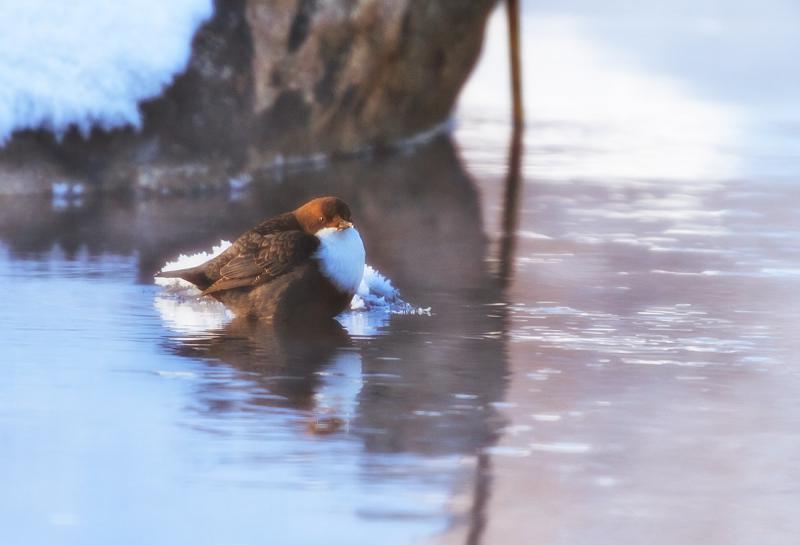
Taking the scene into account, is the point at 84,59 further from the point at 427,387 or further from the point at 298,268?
the point at 427,387

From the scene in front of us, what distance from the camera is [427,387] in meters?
5.48

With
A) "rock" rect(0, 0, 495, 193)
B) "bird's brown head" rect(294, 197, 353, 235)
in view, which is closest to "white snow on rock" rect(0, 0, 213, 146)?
"rock" rect(0, 0, 495, 193)

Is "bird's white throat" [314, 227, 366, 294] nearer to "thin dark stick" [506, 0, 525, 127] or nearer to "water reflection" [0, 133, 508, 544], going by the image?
"water reflection" [0, 133, 508, 544]

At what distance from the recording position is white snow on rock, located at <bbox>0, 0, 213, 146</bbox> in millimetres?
9844

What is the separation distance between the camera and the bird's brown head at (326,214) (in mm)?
6293

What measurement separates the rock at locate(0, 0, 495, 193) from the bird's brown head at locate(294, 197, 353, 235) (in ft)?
12.8

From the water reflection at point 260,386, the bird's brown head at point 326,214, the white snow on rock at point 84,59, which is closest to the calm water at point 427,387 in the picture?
the water reflection at point 260,386

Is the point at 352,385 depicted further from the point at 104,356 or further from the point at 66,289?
the point at 66,289

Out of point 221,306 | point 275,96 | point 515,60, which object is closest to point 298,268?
point 221,306

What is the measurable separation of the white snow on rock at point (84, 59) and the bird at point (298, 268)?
3676 mm

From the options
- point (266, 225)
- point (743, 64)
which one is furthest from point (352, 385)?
point (743, 64)

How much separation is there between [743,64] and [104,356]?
14814 mm

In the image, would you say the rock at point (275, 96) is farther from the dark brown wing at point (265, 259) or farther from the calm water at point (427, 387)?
the dark brown wing at point (265, 259)

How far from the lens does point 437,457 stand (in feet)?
15.2
